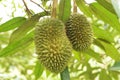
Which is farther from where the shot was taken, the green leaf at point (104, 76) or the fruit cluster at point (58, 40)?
the green leaf at point (104, 76)

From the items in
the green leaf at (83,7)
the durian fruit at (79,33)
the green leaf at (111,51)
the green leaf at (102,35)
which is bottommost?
the green leaf at (111,51)

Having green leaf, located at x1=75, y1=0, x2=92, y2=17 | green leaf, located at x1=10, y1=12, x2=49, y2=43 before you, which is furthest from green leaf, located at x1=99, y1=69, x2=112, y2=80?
green leaf, located at x1=10, y1=12, x2=49, y2=43

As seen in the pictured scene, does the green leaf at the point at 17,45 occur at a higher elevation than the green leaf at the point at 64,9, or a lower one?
lower

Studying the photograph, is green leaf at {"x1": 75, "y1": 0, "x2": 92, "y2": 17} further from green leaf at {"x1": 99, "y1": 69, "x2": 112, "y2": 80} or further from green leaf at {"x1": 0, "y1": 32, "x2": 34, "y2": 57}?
green leaf at {"x1": 99, "y1": 69, "x2": 112, "y2": 80}

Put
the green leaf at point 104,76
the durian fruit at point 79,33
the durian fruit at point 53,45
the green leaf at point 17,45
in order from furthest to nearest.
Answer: the green leaf at point 104,76
the green leaf at point 17,45
the durian fruit at point 79,33
the durian fruit at point 53,45

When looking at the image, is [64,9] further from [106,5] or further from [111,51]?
[111,51]

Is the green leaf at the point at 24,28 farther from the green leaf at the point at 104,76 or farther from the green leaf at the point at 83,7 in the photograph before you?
the green leaf at the point at 104,76

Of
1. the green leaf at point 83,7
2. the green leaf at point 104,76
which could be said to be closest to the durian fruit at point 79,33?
the green leaf at point 83,7

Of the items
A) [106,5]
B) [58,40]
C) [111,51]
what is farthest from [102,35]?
[58,40]
